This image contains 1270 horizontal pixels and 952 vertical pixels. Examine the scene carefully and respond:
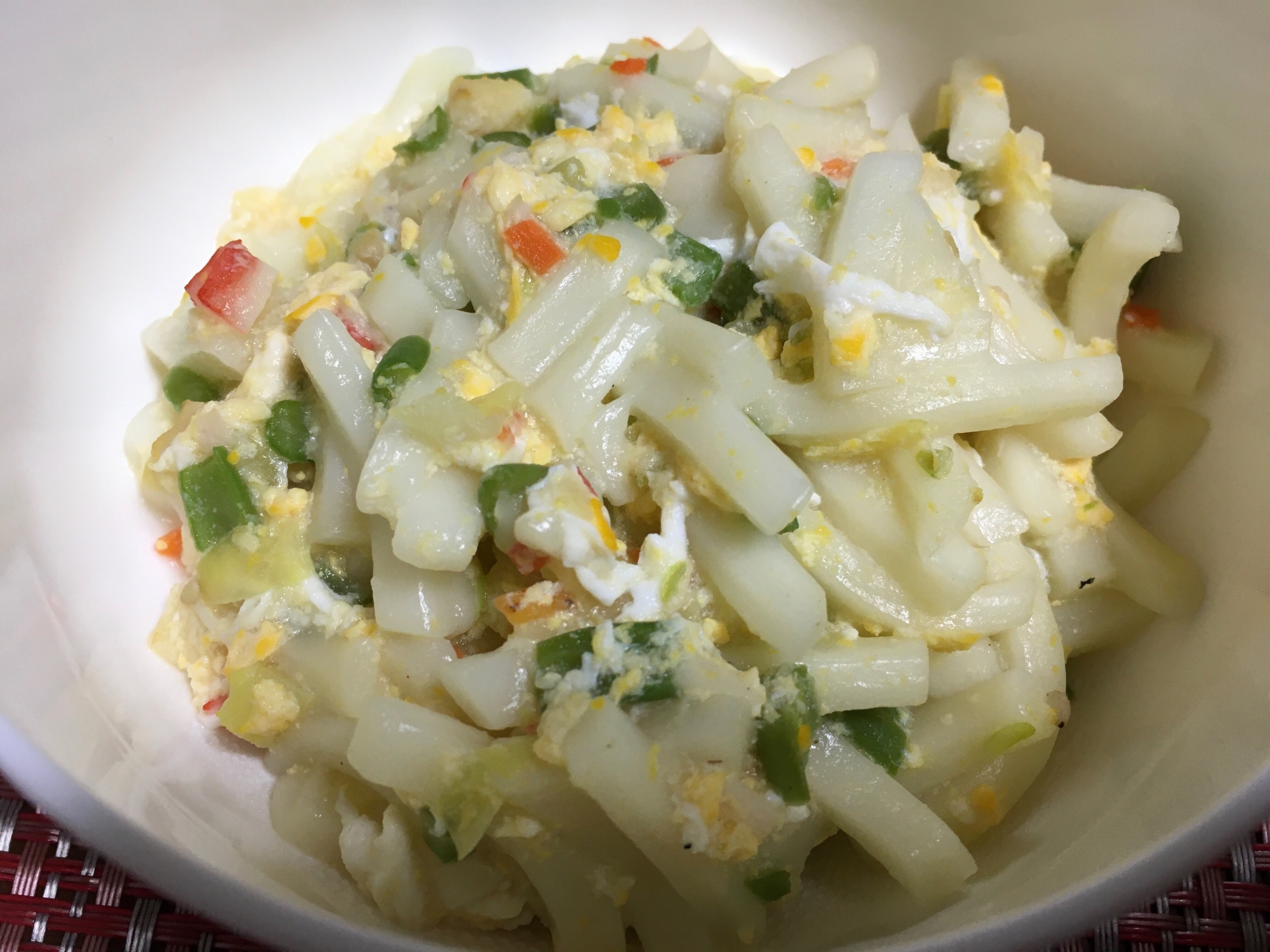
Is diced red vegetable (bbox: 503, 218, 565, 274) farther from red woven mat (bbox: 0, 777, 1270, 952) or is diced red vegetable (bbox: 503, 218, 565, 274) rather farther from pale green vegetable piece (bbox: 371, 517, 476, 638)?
red woven mat (bbox: 0, 777, 1270, 952)

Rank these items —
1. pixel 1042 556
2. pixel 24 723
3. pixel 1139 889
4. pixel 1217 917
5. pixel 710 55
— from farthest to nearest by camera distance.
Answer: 1. pixel 710 55
2. pixel 1042 556
3. pixel 1217 917
4. pixel 24 723
5. pixel 1139 889

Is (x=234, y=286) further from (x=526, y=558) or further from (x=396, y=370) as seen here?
(x=526, y=558)

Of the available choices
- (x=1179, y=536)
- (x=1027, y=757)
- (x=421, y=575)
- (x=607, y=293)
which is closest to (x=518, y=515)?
(x=421, y=575)

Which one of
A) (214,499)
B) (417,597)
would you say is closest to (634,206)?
(417,597)

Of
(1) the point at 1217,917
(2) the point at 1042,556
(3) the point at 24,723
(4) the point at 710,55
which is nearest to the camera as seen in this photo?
(3) the point at 24,723

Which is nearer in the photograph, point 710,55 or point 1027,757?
point 1027,757

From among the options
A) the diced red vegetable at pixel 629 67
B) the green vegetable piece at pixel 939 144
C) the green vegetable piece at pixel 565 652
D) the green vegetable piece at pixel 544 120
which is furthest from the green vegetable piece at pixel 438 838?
the green vegetable piece at pixel 939 144

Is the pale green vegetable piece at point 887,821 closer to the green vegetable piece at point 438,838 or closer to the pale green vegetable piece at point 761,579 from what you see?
the pale green vegetable piece at point 761,579

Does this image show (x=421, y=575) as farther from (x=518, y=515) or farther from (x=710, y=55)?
(x=710, y=55)
